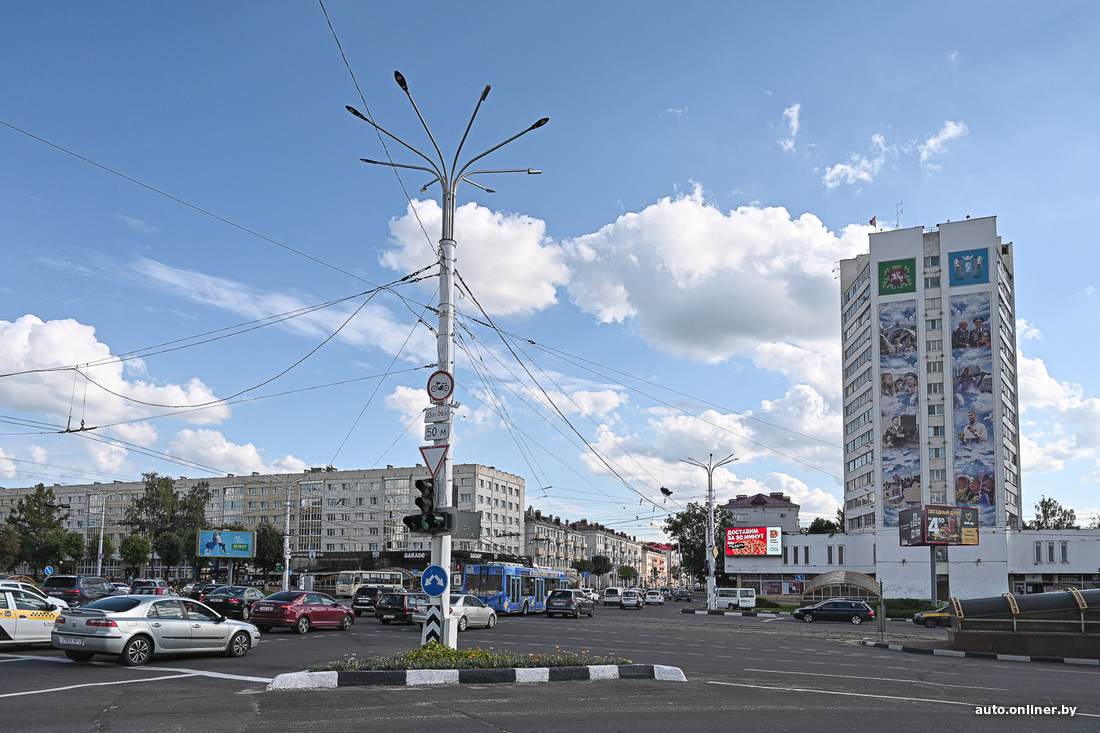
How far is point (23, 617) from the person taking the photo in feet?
55.2

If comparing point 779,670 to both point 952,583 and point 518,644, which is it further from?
point 952,583

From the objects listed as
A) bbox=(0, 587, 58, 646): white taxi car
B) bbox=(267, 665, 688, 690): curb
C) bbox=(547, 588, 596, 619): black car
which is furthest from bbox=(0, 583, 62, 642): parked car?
bbox=(547, 588, 596, 619): black car

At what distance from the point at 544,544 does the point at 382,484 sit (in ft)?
111

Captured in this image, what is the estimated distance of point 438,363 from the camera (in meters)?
14.2

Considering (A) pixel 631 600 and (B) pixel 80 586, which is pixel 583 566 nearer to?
(A) pixel 631 600

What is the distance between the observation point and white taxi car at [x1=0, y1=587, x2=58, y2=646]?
16500 mm

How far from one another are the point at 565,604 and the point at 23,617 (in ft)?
112

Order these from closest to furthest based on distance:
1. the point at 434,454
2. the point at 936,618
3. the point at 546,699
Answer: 1. the point at 546,699
2. the point at 434,454
3. the point at 936,618

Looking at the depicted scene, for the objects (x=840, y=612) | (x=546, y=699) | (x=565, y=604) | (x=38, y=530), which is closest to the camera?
(x=546, y=699)

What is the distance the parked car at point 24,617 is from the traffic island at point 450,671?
8086 millimetres

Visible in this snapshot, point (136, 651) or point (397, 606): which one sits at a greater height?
point (136, 651)

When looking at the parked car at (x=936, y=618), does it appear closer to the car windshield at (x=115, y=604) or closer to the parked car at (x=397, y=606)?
the parked car at (x=397, y=606)

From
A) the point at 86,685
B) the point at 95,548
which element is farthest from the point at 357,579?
the point at 95,548

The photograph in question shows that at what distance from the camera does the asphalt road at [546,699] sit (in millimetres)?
9612
